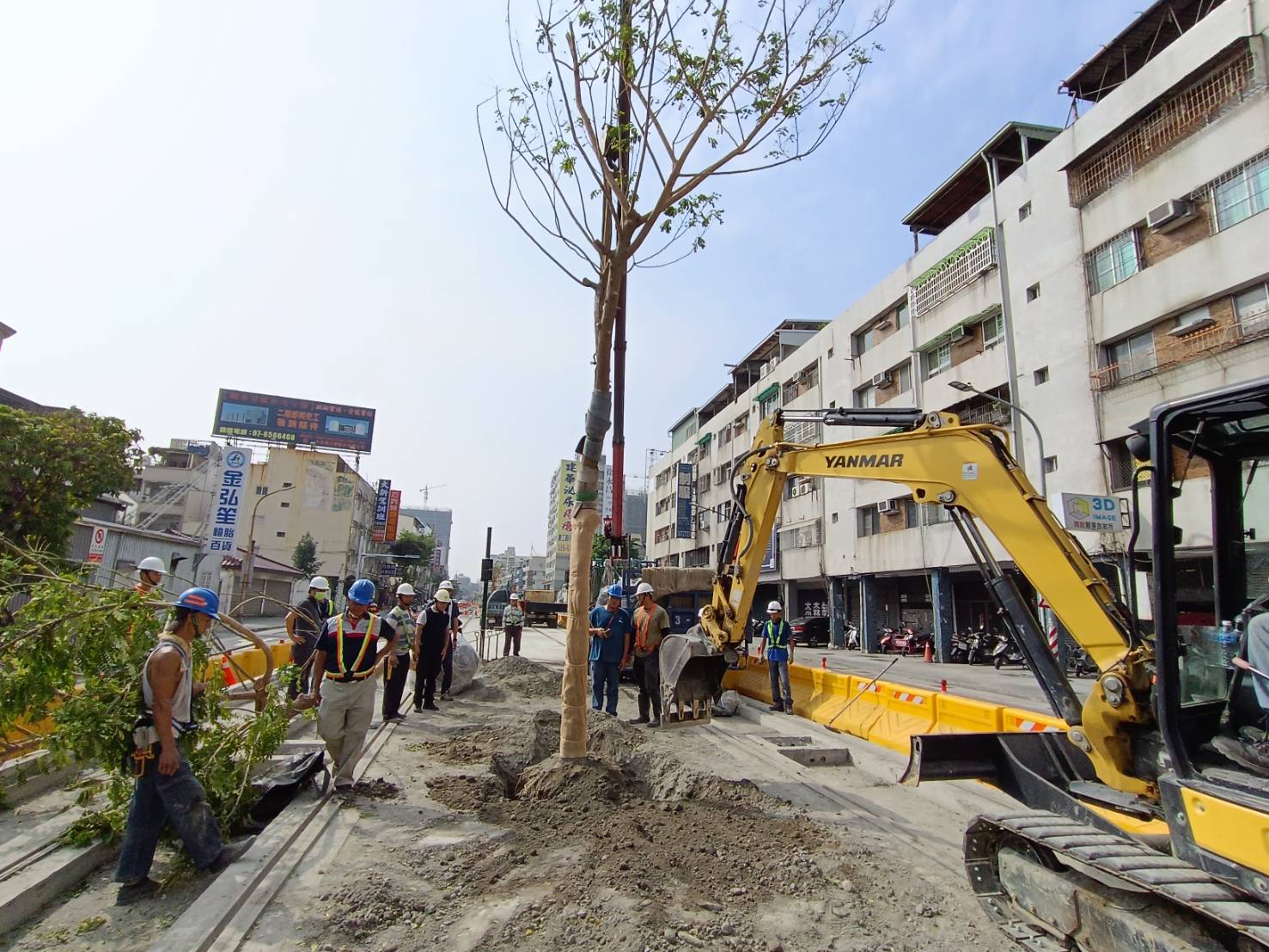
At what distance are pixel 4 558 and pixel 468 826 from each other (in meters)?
3.88

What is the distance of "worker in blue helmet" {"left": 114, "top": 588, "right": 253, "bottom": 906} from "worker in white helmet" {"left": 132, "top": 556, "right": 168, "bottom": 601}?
1137 millimetres

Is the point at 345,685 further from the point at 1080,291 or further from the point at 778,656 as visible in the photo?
the point at 1080,291

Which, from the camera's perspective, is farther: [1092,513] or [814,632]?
[814,632]

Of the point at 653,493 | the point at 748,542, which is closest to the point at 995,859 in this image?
the point at 748,542

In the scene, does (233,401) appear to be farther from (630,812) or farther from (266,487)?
(630,812)

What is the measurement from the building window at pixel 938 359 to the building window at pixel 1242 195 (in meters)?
9.56

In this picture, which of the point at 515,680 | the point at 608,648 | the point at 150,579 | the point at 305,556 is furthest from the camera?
the point at 305,556

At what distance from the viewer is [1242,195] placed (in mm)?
15727

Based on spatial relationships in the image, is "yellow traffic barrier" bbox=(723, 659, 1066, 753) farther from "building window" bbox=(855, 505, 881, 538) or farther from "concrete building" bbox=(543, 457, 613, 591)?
"concrete building" bbox=(543, 457, 613, 591)

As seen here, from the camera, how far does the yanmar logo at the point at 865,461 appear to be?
6.30m

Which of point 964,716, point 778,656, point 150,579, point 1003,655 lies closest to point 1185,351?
point 1003,655

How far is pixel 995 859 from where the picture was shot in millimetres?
3898

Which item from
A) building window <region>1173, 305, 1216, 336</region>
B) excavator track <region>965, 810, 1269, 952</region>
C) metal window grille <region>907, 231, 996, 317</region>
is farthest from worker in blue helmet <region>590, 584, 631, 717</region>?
metal window grille <region>907, 231, 996, 317</region>

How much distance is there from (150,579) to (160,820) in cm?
288
